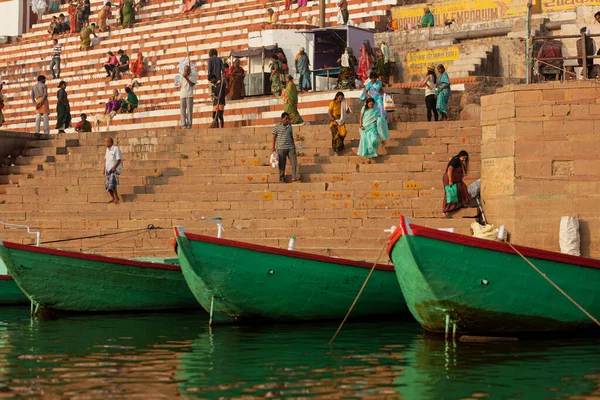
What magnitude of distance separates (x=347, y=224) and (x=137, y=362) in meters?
6.47

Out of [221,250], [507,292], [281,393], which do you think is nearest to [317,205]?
[221,250]

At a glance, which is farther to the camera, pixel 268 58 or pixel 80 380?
pixel 268 58

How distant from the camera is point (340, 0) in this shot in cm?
3048

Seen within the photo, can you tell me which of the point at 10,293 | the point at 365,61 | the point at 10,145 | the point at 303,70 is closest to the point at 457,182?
the point at 10,293

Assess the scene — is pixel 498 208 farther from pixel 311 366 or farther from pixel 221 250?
pixel 311 366

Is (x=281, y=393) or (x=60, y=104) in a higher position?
(x=60, y=104)

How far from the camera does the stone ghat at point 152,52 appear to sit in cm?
3084

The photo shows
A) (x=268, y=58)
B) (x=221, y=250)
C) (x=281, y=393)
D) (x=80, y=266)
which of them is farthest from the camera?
(x=268, y=58)

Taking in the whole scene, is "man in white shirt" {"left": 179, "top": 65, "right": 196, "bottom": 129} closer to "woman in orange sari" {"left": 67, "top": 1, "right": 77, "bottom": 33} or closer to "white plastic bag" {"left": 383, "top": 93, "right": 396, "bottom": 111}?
"white plastic bag" {"left": 383, "top": 93, "right": 396, "bottom": 111}

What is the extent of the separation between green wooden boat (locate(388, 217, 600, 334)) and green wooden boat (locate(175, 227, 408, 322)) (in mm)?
1333

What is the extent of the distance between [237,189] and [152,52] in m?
16.4

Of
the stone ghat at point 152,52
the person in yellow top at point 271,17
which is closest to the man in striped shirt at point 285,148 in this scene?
the stone ghat at point 152,52

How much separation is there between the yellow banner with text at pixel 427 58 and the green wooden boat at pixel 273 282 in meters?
12.9

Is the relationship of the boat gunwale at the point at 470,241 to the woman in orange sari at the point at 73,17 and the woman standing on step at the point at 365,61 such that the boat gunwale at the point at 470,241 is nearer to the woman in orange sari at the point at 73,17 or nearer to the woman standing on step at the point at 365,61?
the woman standing on step at the point at 365,61
